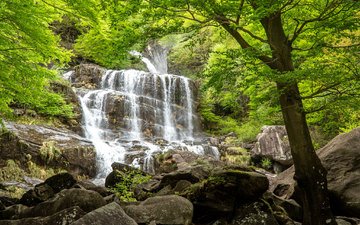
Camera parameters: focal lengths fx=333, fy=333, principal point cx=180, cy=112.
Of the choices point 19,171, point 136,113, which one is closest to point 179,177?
point 19,171

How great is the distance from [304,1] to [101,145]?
11.8 metres

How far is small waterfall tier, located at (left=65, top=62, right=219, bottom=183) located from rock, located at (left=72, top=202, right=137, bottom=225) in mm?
10024

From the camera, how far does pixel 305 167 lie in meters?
6.45

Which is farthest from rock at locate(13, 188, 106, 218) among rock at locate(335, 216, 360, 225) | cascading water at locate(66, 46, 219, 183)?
cascading water at locate(66, 46, 219, 183)

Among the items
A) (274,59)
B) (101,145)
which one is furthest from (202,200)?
(101,145)

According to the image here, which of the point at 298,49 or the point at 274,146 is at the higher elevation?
the point at 298,49

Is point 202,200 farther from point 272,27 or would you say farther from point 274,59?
point 272,27

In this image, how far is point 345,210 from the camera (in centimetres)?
774

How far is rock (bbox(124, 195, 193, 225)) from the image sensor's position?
5648 millimetres

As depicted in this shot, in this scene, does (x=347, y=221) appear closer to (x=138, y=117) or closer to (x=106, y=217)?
(x=106, y=217)

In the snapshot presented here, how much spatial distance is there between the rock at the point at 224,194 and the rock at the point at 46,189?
296cm

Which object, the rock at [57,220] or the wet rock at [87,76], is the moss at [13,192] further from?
the wet rock at [87,76]

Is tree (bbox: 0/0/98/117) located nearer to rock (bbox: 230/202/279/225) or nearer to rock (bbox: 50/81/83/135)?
rock (bbox: 230/202/279/225)

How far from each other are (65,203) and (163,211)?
1.65 metres
